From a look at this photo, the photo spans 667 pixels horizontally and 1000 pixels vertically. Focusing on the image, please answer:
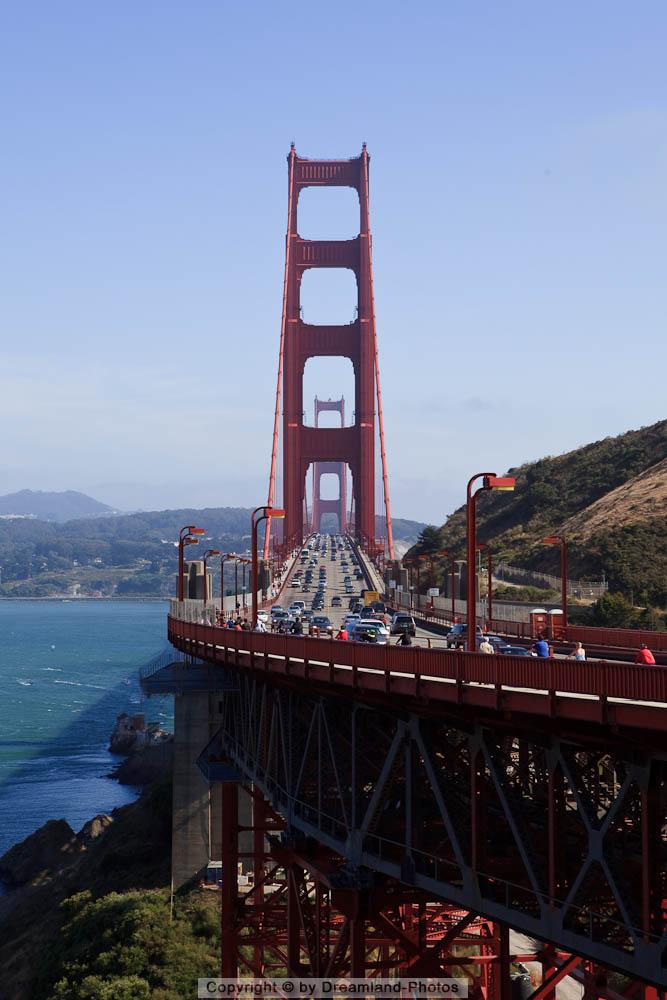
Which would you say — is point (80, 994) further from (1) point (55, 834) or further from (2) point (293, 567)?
(2) point (293, 567)

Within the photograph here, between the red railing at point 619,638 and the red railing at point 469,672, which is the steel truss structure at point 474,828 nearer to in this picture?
the red railing at point 469,672

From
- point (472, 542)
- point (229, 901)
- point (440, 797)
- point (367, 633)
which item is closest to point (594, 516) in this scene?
point (367, 633)

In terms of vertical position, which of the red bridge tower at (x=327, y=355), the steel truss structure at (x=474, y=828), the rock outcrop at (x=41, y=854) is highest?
the red bridge tower at (x=327, y=355)

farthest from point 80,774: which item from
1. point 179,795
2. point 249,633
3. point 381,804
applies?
point 381,804

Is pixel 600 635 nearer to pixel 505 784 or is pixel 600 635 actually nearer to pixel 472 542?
pixel 472 542

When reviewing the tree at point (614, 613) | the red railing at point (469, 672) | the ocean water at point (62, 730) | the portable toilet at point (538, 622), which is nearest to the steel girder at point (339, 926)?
the red railing at point (469, 672)

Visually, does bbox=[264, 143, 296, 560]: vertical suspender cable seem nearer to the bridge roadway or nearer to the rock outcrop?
the rock outcrop
